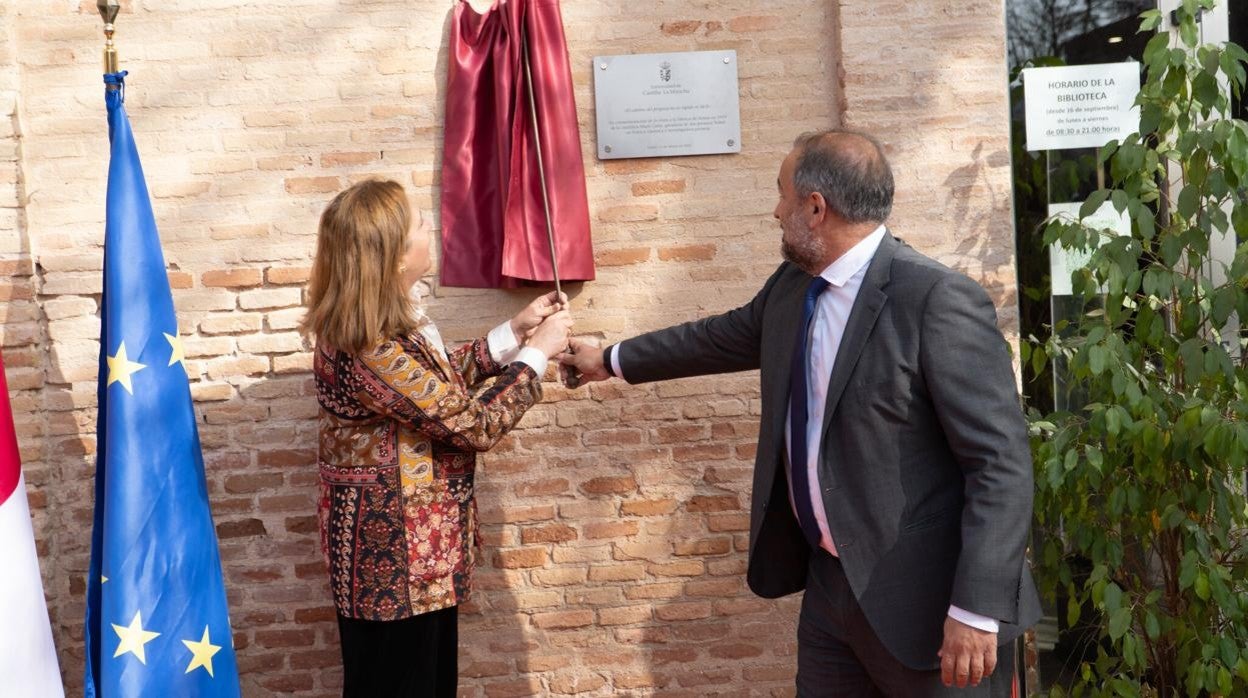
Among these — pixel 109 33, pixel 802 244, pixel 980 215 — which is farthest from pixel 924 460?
pixel 109 33

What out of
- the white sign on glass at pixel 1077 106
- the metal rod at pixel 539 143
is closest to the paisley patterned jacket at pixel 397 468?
the metal rod at pixel 539 143

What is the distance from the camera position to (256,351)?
380 centimetres

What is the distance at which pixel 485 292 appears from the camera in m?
3.81

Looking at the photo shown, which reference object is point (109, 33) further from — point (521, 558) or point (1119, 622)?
point (1119, 622)

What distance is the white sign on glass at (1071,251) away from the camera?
387 centimetres

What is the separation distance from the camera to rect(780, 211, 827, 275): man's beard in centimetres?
274

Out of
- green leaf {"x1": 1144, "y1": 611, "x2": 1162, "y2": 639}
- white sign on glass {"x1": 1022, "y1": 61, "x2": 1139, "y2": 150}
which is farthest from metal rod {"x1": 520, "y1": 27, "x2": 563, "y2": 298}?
green leaf {"x1": 1144, "y1": 611, "x2": 1162, "y2": 639}

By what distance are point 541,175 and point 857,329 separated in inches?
46.5

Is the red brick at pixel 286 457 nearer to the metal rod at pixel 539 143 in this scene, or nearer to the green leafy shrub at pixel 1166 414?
the metal rod at pixel 539 143

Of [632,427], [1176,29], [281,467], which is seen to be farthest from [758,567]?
[1176,29]

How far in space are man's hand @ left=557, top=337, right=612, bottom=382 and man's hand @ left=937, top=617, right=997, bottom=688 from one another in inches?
50.1

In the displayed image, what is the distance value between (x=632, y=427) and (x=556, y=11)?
129 cm

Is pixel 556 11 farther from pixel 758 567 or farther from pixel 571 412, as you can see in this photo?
pixel 758 567

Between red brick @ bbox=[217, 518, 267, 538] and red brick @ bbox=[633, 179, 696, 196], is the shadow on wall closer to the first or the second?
red brick @ bbox=[633, 179, 696, 196]
